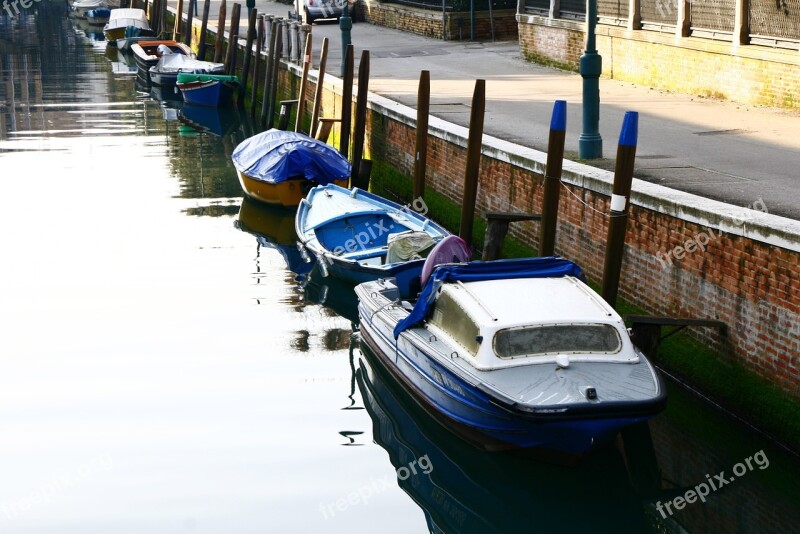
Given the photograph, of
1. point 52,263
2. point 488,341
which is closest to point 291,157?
point 52,263

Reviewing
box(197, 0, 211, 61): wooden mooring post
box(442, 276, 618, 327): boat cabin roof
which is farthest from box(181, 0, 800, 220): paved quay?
box(197, 0, 211, 61): wooden mooring post

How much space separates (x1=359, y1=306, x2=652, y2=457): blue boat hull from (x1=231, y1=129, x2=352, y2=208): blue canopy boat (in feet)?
26.9

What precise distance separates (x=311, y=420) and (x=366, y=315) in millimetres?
1677

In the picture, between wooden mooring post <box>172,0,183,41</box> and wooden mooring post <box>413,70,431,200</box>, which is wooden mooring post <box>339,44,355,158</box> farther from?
wooden mooring post <box>172,0,183,41</box>

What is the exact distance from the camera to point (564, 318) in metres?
9.49

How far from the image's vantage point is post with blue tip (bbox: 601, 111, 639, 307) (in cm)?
1058

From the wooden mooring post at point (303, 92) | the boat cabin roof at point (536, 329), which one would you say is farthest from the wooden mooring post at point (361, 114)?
the boat cabin roof at point (536, 329)

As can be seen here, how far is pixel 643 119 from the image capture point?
1694 cm

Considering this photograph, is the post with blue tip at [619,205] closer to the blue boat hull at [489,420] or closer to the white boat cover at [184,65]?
the blue boat hull at [489,420]

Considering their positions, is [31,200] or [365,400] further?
[31,200]

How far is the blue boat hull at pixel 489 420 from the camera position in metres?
9.05

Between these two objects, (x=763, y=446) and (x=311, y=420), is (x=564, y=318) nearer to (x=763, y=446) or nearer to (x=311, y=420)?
(x=763, y=446)

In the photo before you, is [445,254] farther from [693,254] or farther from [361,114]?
[361,114]

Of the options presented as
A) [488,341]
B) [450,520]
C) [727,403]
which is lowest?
[450,520]
